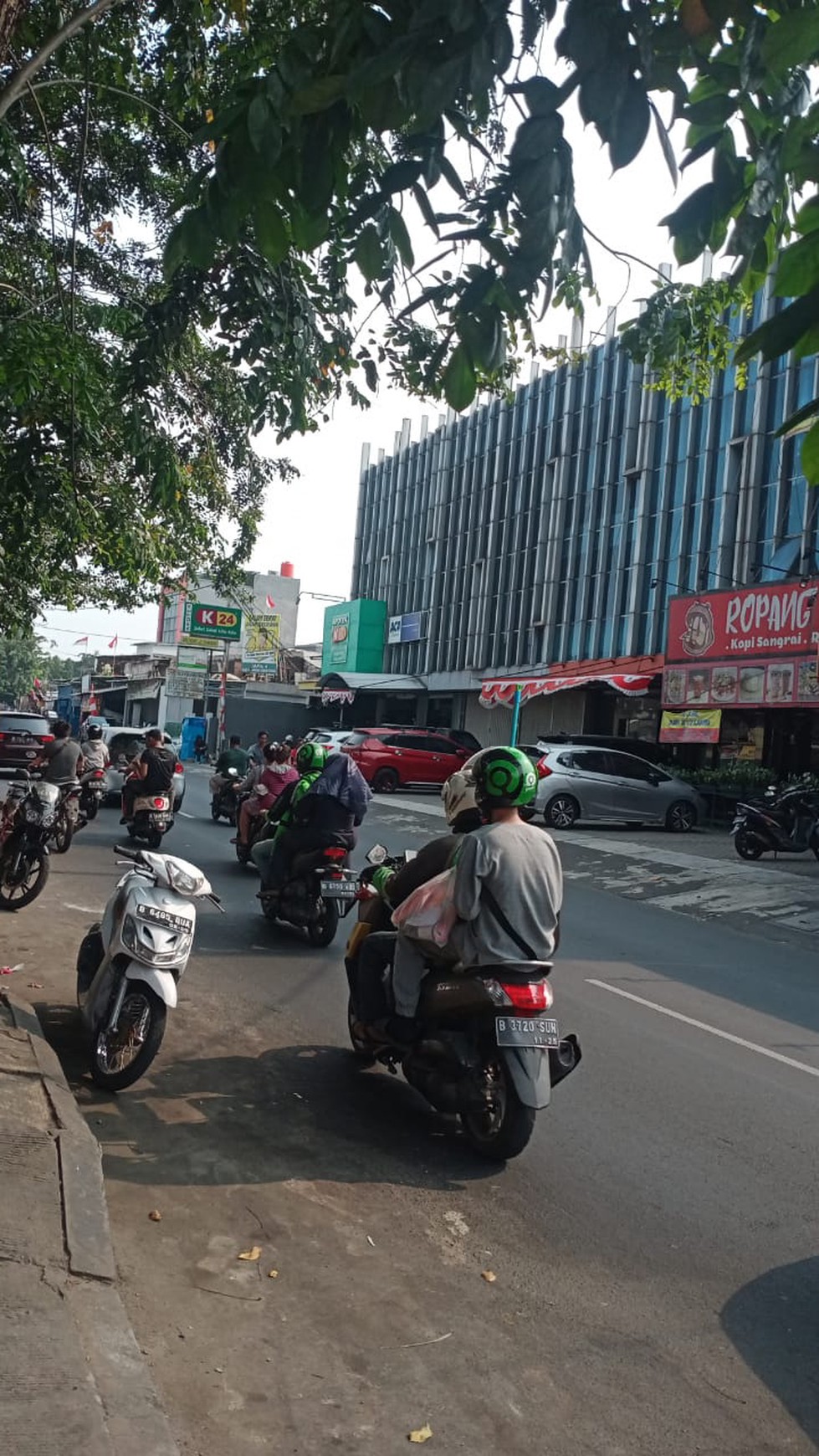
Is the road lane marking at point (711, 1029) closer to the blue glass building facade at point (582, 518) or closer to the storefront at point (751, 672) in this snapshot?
the storefront at point (751, 672)

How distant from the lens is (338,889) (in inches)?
367

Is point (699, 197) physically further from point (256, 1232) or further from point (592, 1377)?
point (256, 1232)

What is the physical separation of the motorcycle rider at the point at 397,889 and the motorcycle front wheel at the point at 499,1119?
0.83 m

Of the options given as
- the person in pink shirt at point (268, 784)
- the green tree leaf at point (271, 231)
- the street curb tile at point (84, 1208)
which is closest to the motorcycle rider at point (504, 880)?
the street curb tile at point (84, 1208)

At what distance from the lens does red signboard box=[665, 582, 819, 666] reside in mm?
23000

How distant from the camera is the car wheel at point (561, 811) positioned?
22.5 meters

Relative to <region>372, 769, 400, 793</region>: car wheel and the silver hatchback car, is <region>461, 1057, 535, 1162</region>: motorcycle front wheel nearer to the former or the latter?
the silver hatchback car

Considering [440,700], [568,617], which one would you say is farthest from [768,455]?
[440,700]

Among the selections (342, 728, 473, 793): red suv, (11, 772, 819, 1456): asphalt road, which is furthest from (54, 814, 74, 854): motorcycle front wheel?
(342, 728, 473, 793): red suv

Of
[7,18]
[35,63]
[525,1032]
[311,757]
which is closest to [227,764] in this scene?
[311,757]

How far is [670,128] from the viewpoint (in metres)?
2.98

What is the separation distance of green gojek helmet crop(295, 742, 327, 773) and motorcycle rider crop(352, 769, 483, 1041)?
410 centimetres

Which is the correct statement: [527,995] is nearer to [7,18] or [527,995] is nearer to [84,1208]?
[84,1208]

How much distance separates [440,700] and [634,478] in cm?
1538
